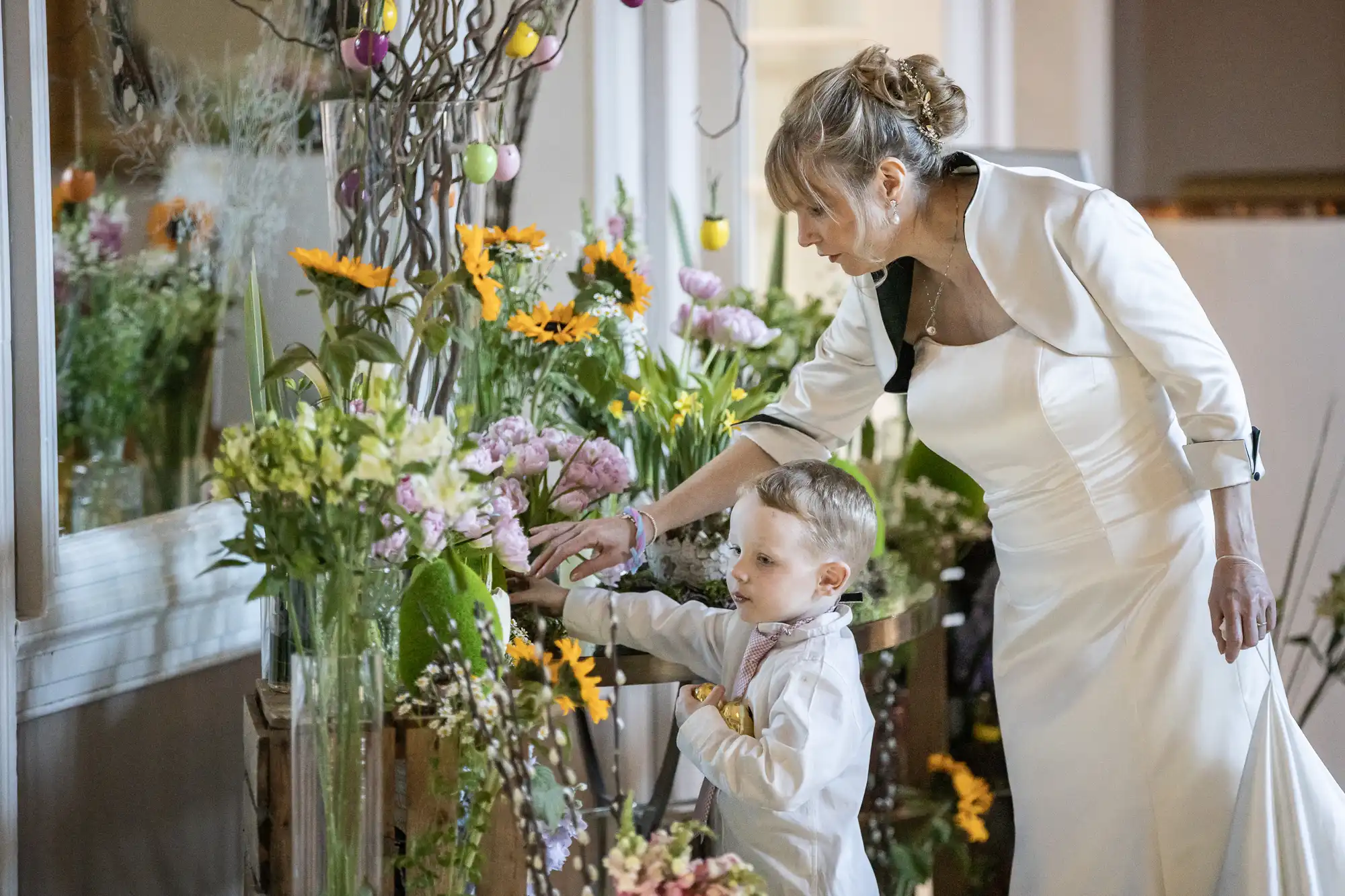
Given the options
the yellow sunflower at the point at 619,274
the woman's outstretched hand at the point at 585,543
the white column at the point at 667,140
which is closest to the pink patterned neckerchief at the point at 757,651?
the woman's outstretched hand at the point at 585,543

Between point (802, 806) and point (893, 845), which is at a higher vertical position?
point (802, 806)

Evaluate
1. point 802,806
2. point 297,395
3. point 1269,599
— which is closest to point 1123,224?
point 1269,599

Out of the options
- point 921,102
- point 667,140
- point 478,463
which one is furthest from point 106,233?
point 667,140

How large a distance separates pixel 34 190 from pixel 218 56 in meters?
0.39

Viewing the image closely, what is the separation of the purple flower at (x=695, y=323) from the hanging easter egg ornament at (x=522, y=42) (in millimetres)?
563

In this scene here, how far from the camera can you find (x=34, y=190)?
136cm

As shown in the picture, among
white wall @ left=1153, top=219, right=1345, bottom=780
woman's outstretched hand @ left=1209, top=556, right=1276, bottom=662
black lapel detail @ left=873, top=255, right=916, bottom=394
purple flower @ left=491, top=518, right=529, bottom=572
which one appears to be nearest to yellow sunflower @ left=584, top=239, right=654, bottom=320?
black lapel detail @ left=873, top=255, right=916, bottom=394

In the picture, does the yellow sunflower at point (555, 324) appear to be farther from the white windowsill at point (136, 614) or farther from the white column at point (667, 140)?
the white column at point (667, 140)

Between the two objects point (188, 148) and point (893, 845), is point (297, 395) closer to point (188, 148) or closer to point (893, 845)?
point (188, 148)

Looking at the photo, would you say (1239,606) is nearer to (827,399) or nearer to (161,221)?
(827,399)

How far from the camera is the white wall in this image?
2682 mm

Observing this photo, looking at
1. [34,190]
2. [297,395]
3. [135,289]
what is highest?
[34,190]

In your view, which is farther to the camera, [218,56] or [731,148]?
[731,148]

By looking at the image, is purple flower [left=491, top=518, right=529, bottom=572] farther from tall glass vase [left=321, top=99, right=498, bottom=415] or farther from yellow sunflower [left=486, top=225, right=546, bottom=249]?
yellow sunflower [left=486, top=225, right=546, bottom=249]
